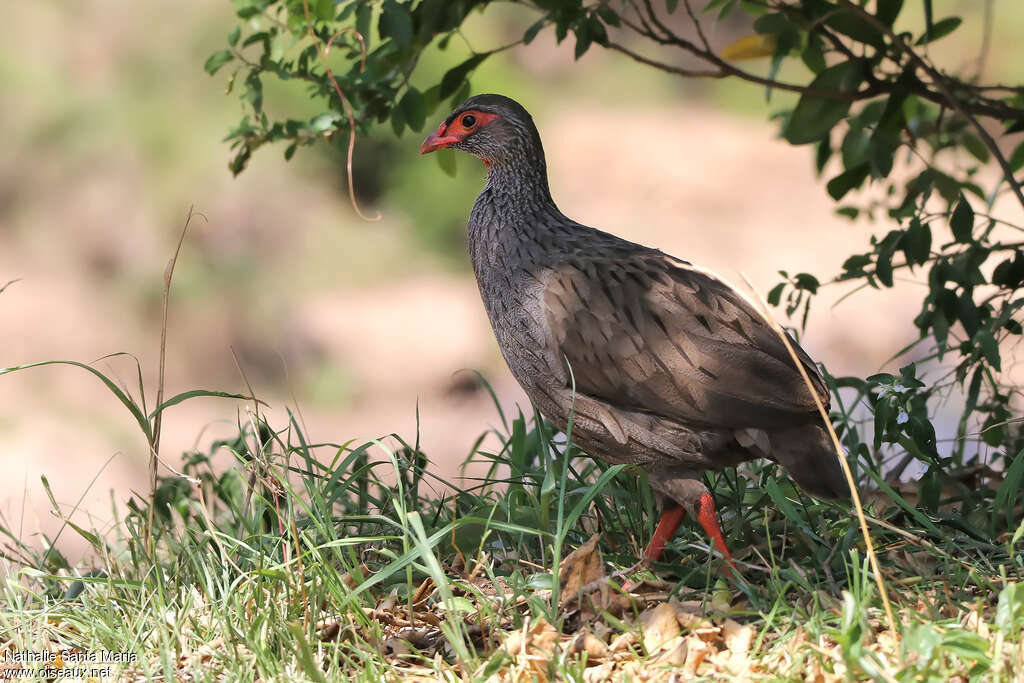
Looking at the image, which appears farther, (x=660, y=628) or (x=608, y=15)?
(x=608, y=15)

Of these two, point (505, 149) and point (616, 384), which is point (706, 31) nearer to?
point (505, 149)

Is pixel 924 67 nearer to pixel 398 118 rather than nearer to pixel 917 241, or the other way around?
pixel 917 241

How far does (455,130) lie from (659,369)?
1481mm

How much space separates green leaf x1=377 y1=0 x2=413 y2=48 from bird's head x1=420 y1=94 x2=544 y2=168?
2.50ft

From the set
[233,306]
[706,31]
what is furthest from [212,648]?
[706,31]

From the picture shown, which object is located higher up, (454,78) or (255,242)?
(255,242)

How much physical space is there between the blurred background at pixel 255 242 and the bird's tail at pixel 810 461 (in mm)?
4822

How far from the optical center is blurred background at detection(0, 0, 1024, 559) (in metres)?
9.34

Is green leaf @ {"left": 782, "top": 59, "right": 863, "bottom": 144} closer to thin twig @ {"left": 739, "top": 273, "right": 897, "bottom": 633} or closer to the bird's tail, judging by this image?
the bird's tail

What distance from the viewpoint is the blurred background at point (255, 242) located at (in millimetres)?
9336

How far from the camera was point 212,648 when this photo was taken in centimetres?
292

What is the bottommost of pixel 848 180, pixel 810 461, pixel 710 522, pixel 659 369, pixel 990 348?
pixel 710 522

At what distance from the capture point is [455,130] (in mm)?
4328

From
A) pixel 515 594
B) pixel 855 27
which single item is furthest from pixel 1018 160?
pixel 515 594
